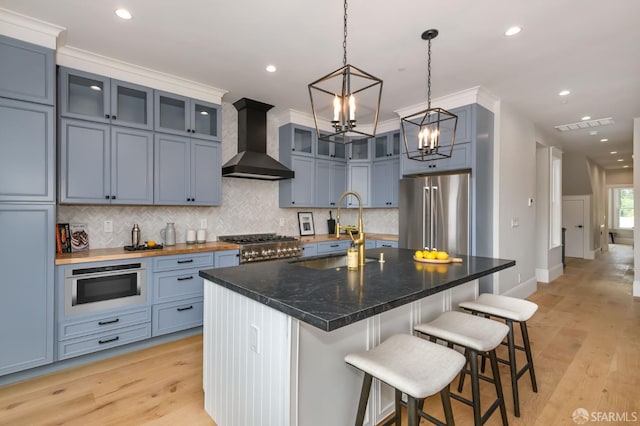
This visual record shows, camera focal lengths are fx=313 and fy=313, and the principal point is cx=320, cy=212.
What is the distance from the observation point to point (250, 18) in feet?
7.66

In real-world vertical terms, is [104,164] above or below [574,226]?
above

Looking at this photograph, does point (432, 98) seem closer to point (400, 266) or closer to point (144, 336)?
point (400, 266)

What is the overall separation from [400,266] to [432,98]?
2.60m

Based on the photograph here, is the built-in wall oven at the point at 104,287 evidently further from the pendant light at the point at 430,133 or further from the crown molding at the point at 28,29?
the pendant light at the point at 430,133

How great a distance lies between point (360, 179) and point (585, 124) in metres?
3.69

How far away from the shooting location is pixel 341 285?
5.32 ft

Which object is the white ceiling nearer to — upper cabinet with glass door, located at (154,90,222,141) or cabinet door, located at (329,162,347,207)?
upper cabinet with glass door, located at (154,90,222,141)

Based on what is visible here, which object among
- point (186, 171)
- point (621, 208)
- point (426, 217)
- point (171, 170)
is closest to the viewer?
point (171, 170)

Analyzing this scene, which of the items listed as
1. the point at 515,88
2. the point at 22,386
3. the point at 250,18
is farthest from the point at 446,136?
the point at 22,386

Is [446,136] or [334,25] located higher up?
[334,25]

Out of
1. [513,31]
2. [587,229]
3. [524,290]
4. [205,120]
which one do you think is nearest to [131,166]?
[205,120]

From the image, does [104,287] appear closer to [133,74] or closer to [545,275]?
[133,74]

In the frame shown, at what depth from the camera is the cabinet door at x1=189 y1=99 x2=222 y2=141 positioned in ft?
11.6

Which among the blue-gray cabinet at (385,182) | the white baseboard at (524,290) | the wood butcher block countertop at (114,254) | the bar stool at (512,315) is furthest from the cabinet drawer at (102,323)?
the white baseboard at (524,290)
